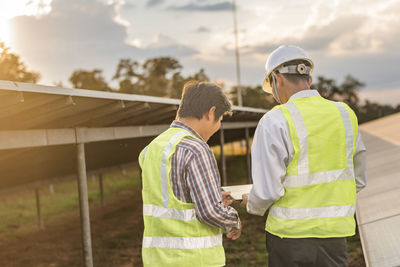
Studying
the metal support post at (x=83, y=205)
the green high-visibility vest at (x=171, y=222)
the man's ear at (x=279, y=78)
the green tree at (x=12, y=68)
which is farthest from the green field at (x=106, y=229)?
the green tree at (x=12, y=68)

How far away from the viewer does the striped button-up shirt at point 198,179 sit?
205 centimetres

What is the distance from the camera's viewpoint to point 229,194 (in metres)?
2.49

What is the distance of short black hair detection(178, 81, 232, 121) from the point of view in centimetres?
224

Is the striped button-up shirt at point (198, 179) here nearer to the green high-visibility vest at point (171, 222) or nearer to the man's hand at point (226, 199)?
the green high-visibility vest at point (171, 222)

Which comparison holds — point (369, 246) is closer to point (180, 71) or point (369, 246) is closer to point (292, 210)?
point (292, 210)

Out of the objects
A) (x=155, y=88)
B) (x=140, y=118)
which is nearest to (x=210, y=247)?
(x=140, y=118)

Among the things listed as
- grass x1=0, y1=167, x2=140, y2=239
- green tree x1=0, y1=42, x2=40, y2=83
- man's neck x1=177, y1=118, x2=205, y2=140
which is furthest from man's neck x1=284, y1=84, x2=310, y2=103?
green tree x1=0, y1=42, x2=40, y2=83

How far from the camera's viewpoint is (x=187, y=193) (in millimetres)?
2123

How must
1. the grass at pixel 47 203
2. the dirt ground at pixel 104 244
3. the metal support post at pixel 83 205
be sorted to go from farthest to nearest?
the grass at pixel 47 203 < the dirt ground at pixel 104 244 < the metal support post at pixel 83 205

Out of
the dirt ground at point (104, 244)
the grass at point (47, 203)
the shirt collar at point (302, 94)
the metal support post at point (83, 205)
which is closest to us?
the shirt collar at point (302, 94)

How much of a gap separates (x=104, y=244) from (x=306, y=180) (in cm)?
828

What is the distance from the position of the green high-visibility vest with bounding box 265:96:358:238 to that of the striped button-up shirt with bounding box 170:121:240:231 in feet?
1.31

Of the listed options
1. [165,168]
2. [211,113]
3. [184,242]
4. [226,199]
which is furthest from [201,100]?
[184,242]

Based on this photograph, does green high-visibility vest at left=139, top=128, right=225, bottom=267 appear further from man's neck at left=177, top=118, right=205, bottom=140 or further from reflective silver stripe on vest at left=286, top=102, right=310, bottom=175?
reflective silver stripe on vest at left=286, top=102, right=310, bottom=175
